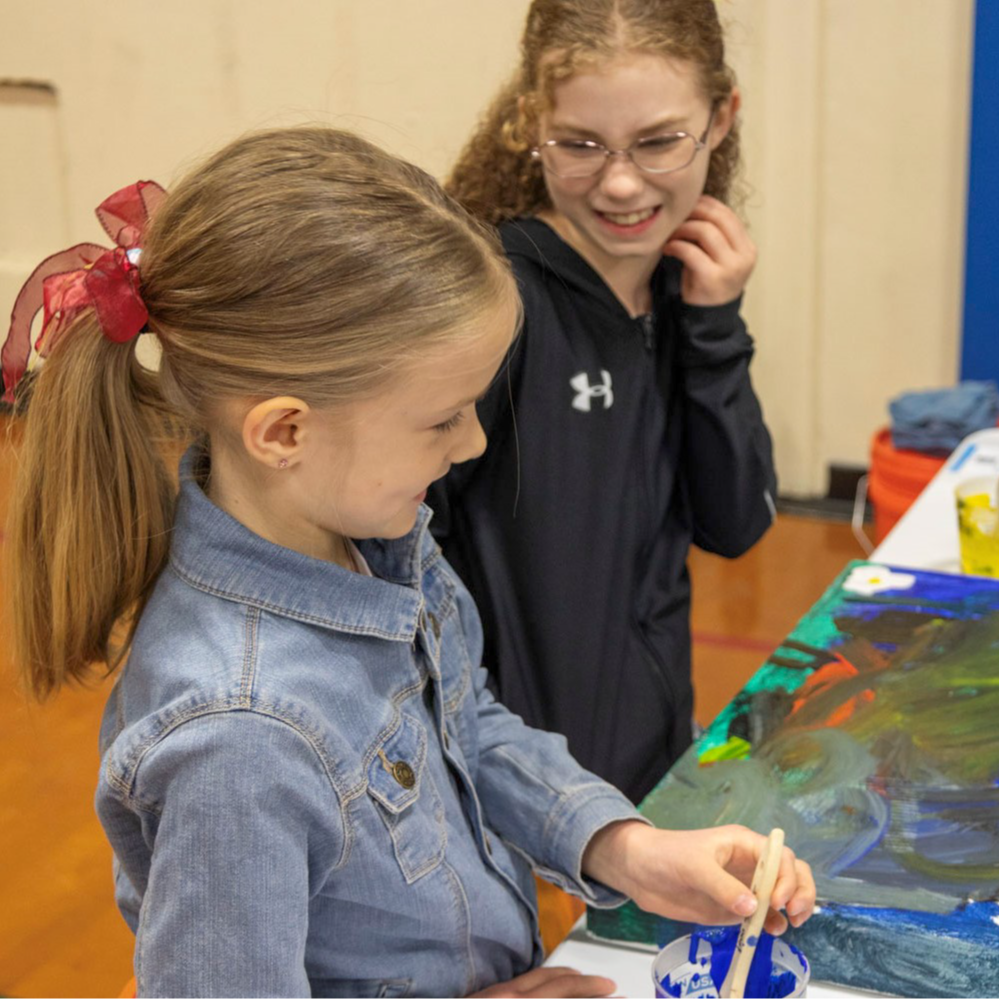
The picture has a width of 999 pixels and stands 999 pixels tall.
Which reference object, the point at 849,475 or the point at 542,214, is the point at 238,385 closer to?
the point at 542,214

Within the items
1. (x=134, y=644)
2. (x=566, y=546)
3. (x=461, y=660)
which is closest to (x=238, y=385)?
(x=134, y=644)

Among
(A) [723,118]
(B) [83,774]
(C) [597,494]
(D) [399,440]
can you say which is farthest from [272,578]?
(B) [83,774]

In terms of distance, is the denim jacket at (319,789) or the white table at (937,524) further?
the white table at (937,524)

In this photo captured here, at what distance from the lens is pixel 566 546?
141 cm

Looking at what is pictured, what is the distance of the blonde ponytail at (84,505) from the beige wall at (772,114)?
2251 mm

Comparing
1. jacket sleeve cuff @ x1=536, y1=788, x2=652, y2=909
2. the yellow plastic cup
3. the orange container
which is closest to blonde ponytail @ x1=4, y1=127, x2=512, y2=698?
jacket sleeve cuff @ x1=536, y1=788, x2=652, y2=909

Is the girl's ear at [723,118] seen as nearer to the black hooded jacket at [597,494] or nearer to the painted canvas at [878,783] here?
the black hooded jacket at [597,494]

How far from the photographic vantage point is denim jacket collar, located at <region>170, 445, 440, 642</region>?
85 centimetres

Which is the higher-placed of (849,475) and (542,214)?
(542,214)

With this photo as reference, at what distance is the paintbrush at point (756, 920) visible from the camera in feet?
2.53

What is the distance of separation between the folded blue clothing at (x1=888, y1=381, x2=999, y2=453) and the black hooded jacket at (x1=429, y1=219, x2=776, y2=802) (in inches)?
53.2

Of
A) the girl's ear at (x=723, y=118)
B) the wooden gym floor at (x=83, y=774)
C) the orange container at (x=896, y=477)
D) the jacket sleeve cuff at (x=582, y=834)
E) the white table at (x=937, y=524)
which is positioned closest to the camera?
the jacket sleeve cuff at (x=582, y=834)

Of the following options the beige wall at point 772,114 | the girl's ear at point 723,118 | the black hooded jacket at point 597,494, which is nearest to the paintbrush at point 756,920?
the black hooded jacket at point 597,494

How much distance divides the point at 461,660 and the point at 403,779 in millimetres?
170
